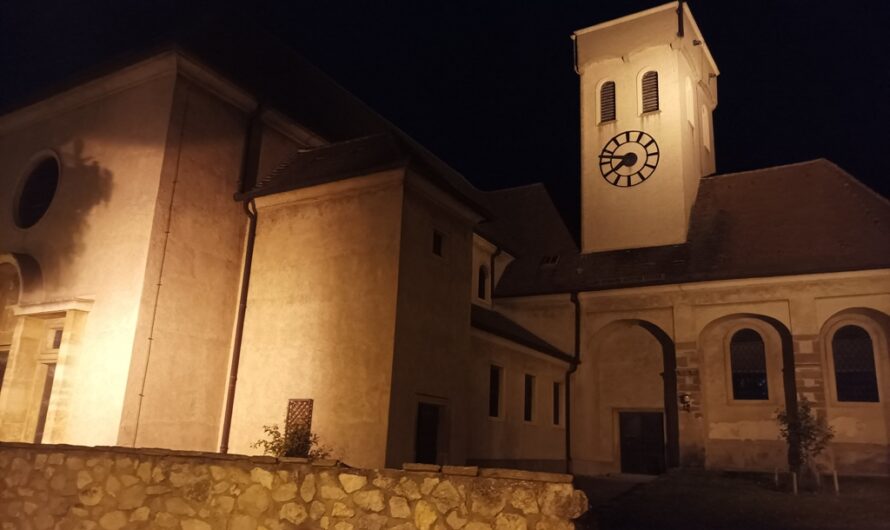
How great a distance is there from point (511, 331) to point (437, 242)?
24.0 ft

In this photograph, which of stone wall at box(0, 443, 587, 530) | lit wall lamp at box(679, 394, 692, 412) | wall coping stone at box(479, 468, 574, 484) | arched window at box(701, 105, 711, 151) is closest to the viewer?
wall coping stone at box(479, 468, 574, 484)

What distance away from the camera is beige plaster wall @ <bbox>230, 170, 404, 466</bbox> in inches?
493

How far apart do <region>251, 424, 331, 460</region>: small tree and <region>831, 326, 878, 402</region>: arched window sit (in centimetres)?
1542

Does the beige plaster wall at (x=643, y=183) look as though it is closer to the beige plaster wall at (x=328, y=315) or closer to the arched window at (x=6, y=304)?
the beige plaster wall at (x=328, y=315)

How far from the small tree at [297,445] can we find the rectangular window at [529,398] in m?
9.01

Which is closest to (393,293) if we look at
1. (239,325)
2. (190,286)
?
(239,325)

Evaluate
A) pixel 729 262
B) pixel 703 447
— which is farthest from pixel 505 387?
pixel 729 262

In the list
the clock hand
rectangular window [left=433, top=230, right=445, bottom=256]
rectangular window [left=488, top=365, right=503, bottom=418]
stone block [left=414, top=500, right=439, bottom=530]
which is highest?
the clock hand

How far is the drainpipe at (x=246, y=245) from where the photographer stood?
14227 millimetres

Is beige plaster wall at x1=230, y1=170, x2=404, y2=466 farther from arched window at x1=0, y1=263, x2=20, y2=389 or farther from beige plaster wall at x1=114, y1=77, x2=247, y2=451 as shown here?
arched window at x1=0, y1=263, x2=20, y2=389

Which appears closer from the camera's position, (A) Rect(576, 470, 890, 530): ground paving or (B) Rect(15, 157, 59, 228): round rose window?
(A) Rect(576, 470, 890, 530): ground paving

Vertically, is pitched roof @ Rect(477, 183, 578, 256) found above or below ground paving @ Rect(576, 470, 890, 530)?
above

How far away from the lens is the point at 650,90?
25641 millimetres

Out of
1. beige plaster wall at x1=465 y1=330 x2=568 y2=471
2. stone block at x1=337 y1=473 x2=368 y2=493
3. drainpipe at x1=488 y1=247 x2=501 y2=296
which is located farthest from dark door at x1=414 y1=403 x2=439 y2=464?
drainpipe at x1=488 y1=247 x2=501 y2=296
